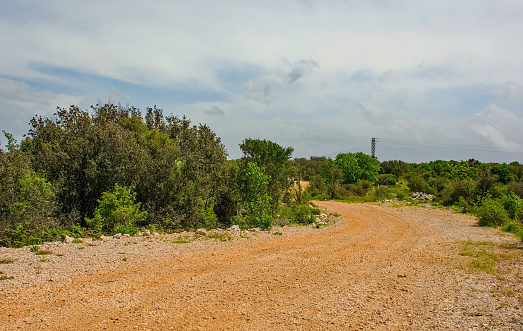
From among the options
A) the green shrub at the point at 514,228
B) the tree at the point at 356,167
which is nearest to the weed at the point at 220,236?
the green shrub at the point at 514,228

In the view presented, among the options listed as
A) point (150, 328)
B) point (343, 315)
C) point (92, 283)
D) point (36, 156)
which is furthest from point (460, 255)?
point (36, 156)

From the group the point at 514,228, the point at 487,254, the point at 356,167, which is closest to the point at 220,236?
the point at 487,254

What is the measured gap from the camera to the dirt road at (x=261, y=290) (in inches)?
223

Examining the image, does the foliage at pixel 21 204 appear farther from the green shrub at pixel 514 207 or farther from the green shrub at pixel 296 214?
the green shrub at pixel 514 207

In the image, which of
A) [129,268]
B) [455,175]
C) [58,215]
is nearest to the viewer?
[129,268]

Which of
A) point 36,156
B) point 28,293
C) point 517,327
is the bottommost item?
point 28,293

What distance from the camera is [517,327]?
537 cm

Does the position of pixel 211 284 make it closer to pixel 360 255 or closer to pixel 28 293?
pixel 28 293

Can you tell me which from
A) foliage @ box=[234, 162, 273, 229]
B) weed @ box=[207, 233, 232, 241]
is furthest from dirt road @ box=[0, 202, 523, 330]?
foliage @ box=[234, 162, 273, 229]

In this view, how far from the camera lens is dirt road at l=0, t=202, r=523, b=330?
5672 mm

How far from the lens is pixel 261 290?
23.5 ft

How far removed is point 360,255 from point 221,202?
353 inches

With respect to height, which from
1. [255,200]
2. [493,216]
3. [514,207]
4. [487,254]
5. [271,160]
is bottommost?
[487,254]

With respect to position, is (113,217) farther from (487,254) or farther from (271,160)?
(487,254)
